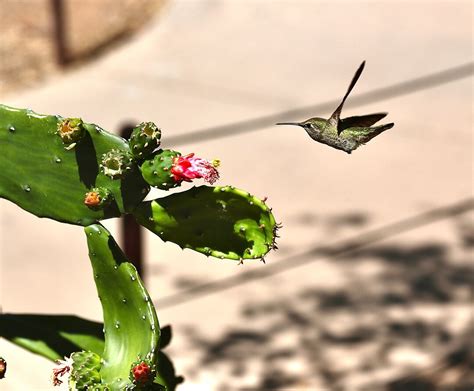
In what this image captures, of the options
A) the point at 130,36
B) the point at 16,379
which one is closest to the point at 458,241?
the point at 16,379

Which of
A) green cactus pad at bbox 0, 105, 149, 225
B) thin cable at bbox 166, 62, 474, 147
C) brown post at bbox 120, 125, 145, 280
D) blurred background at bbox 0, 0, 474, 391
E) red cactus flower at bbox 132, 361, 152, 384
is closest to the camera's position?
red cactus flower at bbox 132, 361, 152, 384

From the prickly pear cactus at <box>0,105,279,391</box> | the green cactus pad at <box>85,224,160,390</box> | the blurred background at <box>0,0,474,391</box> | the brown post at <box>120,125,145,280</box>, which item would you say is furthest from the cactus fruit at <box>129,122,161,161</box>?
the blurred background at <box>0,0,474,391</box>

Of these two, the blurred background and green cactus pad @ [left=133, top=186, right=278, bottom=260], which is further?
the blurred background

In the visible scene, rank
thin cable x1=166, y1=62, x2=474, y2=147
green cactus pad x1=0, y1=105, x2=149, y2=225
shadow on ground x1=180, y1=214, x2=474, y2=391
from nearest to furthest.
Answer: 1. green cactus pad x1=0, y1=105, x2=149, y2=225
2. shadow on ground x1=180, y1=214, x2=474, y2=391
3. thin cable x1=166, y1=62, x2=474, y2=147

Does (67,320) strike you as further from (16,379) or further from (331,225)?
(331,225)

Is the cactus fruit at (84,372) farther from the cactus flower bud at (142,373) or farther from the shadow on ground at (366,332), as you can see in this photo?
the shadow on ground at (366,332)

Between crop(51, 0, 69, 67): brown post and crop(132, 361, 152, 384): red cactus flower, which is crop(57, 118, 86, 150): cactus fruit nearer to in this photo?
crop(132, 361, 152, 384): red cactus flower

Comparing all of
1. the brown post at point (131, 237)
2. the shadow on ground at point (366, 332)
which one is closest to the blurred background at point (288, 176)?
the shadow on ground at point (366, 332)

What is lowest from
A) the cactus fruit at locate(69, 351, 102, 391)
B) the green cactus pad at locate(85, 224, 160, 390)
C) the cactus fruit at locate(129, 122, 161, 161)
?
the cactus fruit at locate(69, 351, 102, 391)
